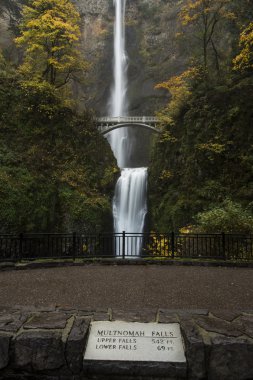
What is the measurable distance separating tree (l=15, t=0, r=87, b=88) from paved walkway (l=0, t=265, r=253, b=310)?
66.7 feet

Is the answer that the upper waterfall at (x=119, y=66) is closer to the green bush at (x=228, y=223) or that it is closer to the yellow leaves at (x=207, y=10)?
the yellow leaves at (x=207, y=10)

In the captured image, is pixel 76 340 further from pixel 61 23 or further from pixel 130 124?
pixel 130 124

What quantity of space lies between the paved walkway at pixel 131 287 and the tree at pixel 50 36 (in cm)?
2035

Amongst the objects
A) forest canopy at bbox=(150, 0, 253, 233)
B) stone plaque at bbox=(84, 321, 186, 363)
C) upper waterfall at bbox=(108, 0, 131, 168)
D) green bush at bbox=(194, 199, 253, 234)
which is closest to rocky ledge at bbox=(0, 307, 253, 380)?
stone plaque at bbox=(84, 321, 186, 363)

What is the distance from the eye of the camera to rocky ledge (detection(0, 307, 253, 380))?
364 cm

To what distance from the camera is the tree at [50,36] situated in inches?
935

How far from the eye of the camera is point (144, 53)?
50.4 metres

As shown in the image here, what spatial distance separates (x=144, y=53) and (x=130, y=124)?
19.5 m

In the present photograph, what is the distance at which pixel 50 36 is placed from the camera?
2416cm

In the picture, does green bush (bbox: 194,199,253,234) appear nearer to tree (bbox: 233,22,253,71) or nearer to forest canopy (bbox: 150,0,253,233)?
forest canopy (bbox: 150,0,253,233)

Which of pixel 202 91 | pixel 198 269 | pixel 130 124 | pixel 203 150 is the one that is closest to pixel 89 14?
pixel 130 124

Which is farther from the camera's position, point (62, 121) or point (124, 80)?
point (124, 80)

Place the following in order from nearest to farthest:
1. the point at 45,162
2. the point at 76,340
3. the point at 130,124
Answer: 1. the point at 76,340
2. the point at 45,162
3. the point at 130,124

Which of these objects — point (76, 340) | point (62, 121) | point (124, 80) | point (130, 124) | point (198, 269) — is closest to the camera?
point (76, 340)
